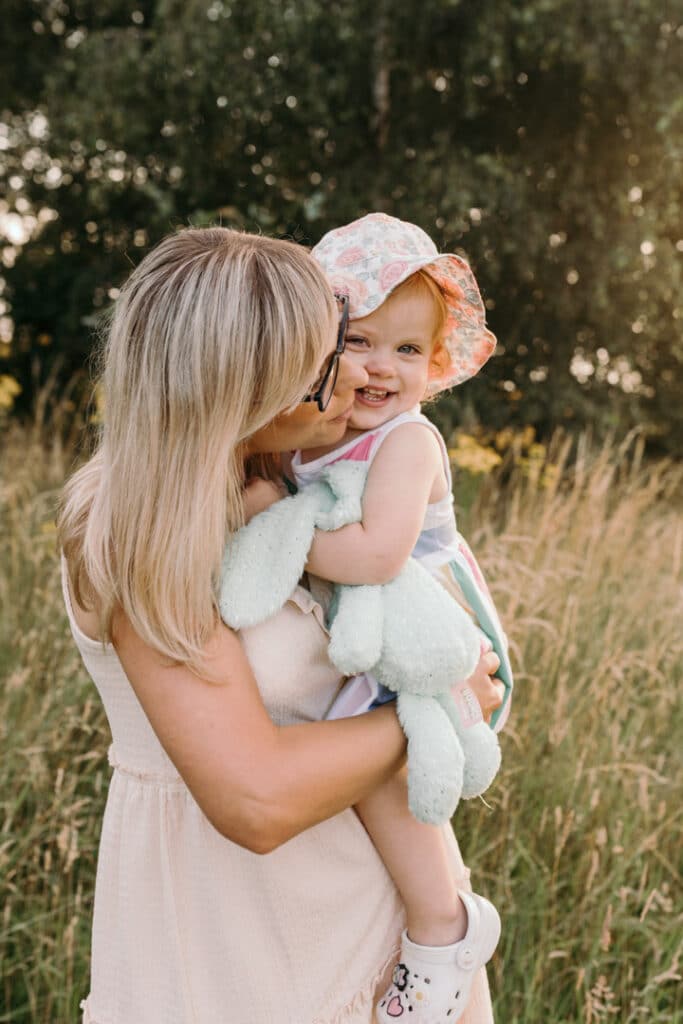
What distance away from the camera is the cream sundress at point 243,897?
1274mm

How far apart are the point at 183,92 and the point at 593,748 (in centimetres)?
538

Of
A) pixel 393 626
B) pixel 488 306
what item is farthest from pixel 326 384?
pixel 488 306

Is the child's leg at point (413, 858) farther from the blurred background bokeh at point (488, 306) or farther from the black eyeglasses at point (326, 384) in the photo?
the blurred background bokeh at point (488, 306)

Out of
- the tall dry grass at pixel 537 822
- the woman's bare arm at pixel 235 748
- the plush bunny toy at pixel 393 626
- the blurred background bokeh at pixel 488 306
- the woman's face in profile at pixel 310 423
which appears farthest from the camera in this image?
the blurred background bokeh at pixel 488 306

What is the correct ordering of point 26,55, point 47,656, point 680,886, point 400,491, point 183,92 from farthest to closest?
point 26,55 < point 183,92 < point 47,656 < point 680,886 < point 400,491

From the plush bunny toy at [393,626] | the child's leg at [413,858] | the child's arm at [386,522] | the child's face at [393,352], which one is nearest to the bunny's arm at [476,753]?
the plush bunny toy at [393,626]

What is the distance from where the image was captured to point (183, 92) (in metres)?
6.43

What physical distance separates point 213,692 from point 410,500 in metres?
0.45

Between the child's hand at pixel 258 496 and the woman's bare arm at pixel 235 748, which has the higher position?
the child's hand at pixel 258 496

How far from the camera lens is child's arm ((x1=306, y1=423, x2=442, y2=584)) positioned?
53.1 inches

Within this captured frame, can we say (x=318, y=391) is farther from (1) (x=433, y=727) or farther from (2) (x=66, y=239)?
(2) (x=66, y=239)

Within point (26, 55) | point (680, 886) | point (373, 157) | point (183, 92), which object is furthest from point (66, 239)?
point (680, 886)

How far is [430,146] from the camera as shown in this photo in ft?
22.4

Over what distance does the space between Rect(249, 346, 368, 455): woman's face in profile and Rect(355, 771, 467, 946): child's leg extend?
489 millimetres
